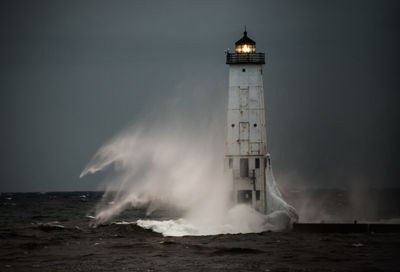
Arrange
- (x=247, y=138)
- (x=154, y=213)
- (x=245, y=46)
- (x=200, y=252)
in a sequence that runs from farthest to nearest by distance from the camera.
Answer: (x=154, y=213)
(x=245, y=46)
(x=247, y=138)
(x=200, y=252)

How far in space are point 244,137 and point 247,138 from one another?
231 mm

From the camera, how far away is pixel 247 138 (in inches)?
1775

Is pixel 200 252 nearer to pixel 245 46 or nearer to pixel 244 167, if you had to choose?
pixel 244 167

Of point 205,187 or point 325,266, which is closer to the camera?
point 325,266

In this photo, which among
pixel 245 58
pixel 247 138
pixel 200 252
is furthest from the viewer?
pixel 245 58

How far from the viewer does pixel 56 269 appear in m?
29.1

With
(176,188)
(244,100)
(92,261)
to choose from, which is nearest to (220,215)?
(244,100)

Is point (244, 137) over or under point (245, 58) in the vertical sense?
under

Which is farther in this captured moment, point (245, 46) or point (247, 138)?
point (245, 46)

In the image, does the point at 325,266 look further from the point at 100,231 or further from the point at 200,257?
the point at 100,231

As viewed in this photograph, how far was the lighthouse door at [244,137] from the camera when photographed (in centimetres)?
4509

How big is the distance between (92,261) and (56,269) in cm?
268

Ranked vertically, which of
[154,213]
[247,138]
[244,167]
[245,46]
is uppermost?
[245,46]

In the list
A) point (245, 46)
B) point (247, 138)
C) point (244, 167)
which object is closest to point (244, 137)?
point (247, 138)
